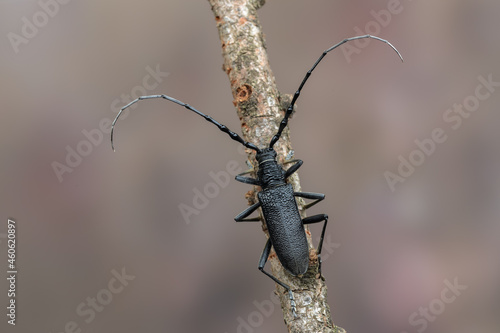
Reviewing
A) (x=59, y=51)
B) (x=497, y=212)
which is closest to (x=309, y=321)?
(x=497, y=212)

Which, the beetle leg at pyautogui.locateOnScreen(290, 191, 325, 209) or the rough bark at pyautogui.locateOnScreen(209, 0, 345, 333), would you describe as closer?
the rough bark at pyautogui.locateOnScreen(209, 0, 345, 333)

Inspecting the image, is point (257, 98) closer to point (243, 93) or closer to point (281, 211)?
point (243, 93)

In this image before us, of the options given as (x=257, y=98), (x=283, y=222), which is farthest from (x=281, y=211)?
(x=257, y=98)

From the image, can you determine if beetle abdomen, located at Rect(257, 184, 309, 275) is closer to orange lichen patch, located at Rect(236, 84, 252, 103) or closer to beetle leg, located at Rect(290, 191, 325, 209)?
beetle leg, located at Rect(290, 191, 325, 209)

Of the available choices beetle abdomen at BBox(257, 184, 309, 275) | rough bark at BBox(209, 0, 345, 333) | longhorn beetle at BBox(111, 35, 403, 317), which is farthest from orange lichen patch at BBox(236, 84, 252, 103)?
beetle abdomen at BBox(257, 184, 309, 275)

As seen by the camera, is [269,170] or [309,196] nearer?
[269,170]

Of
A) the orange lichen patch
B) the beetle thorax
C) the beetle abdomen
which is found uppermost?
the orange lichen patch

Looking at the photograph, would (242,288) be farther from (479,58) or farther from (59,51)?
(479,58)
